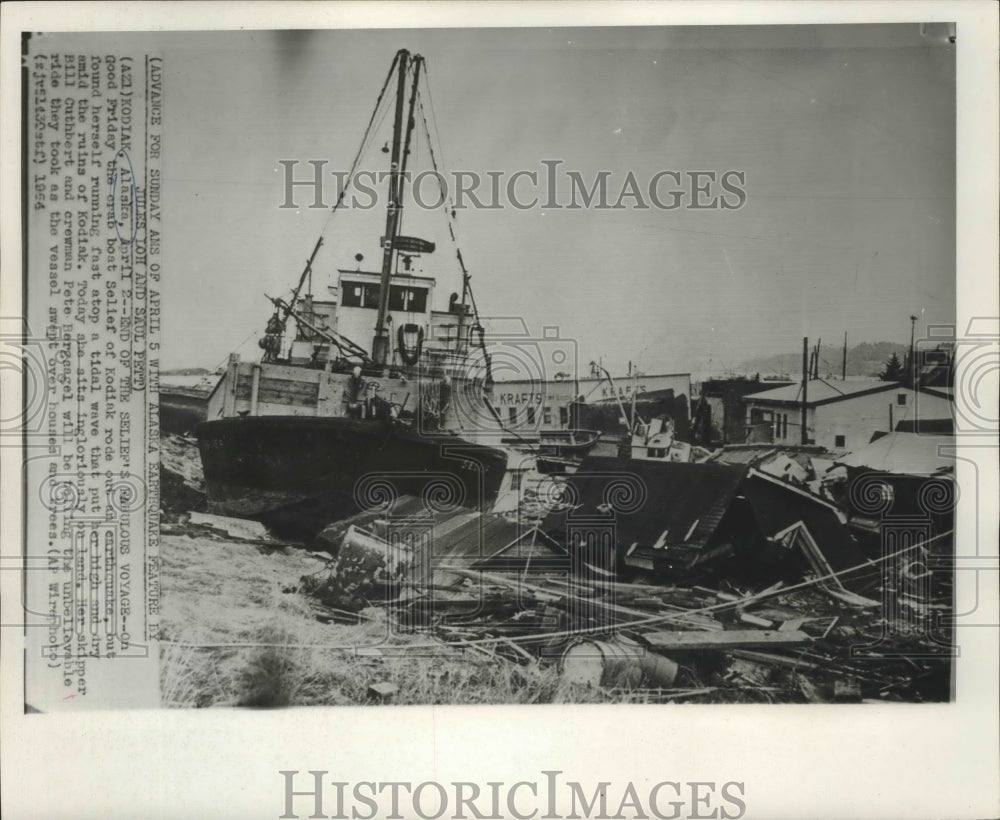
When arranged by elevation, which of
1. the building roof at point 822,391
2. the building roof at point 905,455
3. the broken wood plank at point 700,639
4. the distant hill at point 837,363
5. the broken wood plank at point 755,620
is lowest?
the broken wood plank at point 700,639

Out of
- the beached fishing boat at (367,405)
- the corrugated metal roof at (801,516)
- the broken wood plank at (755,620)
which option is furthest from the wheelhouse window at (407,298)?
the broken wood plank at (755,620)

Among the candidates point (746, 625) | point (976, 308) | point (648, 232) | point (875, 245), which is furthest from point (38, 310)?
point (976, 308)

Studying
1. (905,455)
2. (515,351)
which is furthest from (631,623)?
(905,455)

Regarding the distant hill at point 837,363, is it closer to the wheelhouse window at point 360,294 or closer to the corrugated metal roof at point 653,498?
the corrugated metal roof at point 653,498

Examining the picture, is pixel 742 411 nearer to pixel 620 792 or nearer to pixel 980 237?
pixel 980 237

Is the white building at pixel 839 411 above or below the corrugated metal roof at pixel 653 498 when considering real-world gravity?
above

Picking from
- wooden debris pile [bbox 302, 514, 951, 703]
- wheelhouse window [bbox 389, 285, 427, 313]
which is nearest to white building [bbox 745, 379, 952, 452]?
wooden debris pile [bbox 302, 514, 951, 703]
